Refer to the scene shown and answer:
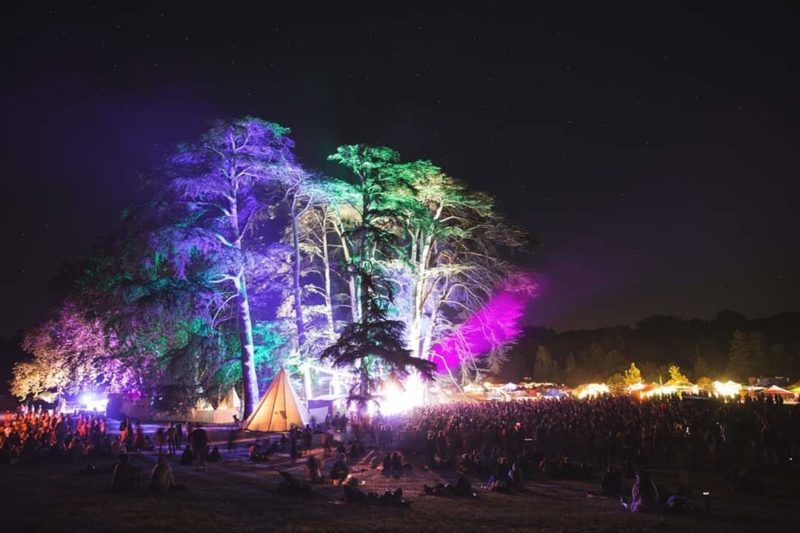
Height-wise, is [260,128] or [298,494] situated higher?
[260,128]

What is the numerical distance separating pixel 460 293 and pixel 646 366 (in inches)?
2583

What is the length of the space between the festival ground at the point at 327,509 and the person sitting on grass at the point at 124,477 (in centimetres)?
21

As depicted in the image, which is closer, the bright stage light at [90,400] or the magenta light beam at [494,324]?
the magenta light beam at [494,324]

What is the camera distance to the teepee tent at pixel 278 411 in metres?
23.7

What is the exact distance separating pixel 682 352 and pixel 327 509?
10185 centimetres

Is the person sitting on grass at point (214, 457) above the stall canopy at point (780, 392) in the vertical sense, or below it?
below

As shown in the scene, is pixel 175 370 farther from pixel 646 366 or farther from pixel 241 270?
pixel 646 366

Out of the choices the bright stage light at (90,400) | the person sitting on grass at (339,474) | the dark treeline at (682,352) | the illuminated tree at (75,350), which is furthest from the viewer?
the dark treeline at (682,352)

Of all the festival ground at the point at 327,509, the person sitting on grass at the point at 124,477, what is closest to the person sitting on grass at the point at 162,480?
the festival ground at the point at 327,509

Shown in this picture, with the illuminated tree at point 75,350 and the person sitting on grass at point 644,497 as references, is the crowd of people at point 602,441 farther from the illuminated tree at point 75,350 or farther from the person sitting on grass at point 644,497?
the illuminated tree at point 75,350

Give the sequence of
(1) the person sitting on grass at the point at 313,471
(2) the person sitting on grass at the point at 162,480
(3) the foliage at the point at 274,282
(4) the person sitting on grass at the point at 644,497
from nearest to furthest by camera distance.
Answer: (4) the person sitting on grass at the point at 644,497, (2) the person sitting on grass at the point at 162,480, (1) the person sitting on grass at the point at 313,471, (3) the foliage at the point at 274,282

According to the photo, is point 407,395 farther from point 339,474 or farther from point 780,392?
point 780,392

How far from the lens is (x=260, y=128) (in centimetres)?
2752

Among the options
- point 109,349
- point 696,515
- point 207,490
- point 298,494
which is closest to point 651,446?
point 696,515
